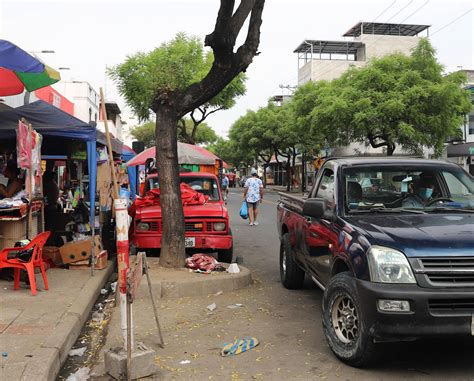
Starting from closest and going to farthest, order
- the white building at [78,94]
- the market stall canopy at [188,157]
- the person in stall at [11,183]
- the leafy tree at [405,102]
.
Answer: the person in stall at [11,183] < the market stall canopy at [188,157] < the leafy tree at [405,102] < the white building at [78,94]

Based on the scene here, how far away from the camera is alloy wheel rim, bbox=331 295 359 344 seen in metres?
4.19

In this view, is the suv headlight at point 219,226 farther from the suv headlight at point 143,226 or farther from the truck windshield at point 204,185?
the truck windshield at point 204,185

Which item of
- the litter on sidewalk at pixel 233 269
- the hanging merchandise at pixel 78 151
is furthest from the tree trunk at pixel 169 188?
the hanging merchandise at pixel 78 151

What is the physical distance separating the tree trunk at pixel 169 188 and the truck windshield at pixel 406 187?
3.04m

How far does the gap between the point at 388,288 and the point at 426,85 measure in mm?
19353

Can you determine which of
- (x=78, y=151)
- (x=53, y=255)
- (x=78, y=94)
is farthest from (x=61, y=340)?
(x=78, y=94)

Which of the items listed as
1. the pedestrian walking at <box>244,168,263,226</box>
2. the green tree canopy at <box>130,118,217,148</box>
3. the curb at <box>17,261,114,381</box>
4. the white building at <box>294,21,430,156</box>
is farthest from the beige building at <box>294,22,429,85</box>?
the curb at <box>17,261,114,381</box>

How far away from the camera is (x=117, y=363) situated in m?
3.99

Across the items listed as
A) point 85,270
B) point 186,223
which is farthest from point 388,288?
point 85,270

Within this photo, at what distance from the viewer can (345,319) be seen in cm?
431

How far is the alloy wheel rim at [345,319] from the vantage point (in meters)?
4.19

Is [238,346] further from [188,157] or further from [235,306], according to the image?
[188,157]

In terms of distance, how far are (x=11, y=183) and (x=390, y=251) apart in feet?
20.9

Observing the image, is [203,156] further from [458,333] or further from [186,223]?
[458,333]
